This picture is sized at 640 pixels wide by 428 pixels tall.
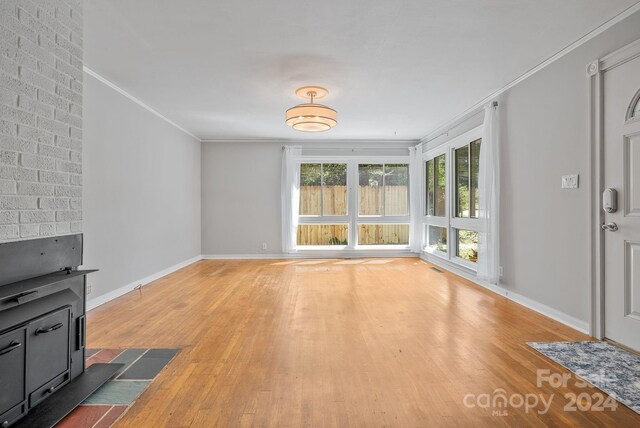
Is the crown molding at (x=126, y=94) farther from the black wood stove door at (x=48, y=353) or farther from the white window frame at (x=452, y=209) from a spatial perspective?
the white window frame at (x=452, y=209)

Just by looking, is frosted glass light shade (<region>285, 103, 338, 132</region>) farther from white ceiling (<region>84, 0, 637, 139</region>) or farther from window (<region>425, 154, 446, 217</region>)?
window (<region>425, 154, 446, 217</region>)

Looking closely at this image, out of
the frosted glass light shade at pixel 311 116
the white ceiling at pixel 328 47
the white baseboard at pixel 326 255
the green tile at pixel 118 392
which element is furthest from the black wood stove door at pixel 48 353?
the white baseboard at pixel 326 255

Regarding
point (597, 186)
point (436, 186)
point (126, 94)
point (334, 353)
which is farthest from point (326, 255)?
point (597, 186)

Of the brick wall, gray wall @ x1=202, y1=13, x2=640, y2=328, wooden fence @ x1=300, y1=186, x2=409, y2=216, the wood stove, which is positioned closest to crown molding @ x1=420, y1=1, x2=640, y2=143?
gray wall @ x1=202, y1=13, x2=640, y2=328

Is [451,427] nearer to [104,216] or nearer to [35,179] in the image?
[35,179]

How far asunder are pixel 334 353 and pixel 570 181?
2635mm

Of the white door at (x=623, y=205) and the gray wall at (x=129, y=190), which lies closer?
the white door at (x=623, y=205)

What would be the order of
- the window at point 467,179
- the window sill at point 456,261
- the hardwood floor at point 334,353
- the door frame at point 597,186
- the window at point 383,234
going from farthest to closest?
the window at point 383,234 < the window sill at point 456,261 < the window at point 467,179 < the door frame at point 597,186 < the hardwood floor at point 334,353

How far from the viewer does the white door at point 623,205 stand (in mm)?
2496

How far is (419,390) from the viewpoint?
198 cm

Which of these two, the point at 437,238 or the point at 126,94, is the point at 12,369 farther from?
the point at 437,238

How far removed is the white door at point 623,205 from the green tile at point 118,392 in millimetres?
3431

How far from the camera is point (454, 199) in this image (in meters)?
5.71

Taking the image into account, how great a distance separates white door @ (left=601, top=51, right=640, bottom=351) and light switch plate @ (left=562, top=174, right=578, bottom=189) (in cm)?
29
